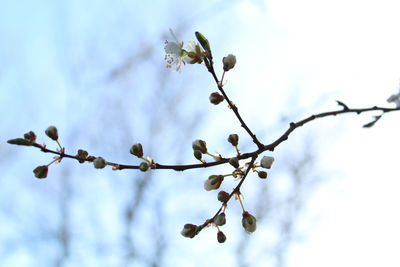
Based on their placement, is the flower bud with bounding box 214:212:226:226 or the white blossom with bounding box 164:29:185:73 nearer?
the flower bud with bounding box 214:212:226:226

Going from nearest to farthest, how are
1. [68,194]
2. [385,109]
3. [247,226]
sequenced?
[385,109]
[247,226]
[68,194]

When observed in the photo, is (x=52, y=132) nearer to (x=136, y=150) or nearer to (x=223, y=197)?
(x=136, y=150)

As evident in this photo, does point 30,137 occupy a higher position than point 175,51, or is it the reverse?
point 175,51

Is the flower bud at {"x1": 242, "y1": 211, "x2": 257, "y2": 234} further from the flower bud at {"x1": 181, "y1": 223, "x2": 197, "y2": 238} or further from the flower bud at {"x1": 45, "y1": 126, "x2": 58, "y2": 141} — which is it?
the flower bud at {"x1": 45, "y1": 126, "x2": 58, "y2": 141}

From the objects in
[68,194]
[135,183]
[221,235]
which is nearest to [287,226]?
[135,183]

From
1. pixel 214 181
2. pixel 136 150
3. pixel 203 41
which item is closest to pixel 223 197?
pixel 214 181

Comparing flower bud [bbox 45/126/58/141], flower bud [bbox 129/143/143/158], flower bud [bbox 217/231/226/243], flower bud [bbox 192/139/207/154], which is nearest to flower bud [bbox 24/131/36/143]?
flower bud [bbox 45/126/58/141]

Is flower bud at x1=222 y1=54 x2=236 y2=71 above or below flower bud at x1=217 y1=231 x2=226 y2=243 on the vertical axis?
above

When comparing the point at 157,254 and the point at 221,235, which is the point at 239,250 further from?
the point at 221,235
